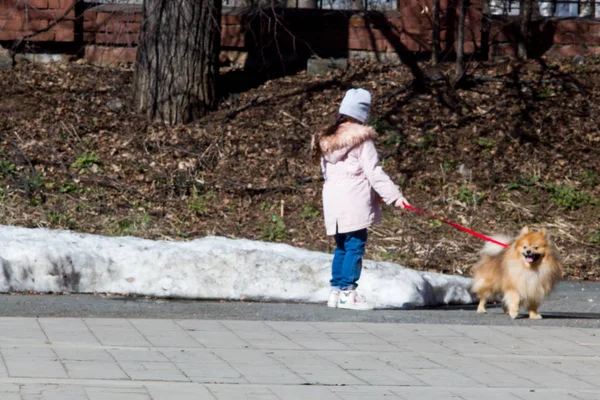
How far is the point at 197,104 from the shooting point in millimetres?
14570

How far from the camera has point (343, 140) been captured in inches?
331

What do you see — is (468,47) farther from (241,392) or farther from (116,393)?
(116,393)

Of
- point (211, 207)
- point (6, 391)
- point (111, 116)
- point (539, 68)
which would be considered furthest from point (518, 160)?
point (6, 391)

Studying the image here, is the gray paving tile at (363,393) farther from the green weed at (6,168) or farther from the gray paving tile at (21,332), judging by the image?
the green weed at (6,168)

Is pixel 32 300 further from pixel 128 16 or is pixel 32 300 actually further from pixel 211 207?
pixel 128 16

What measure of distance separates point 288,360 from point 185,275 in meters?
2.83

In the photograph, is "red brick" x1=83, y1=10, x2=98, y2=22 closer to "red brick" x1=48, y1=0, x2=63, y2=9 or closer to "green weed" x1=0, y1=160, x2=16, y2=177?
"red brick" x1=48, y1=0, x2=63, y2=9

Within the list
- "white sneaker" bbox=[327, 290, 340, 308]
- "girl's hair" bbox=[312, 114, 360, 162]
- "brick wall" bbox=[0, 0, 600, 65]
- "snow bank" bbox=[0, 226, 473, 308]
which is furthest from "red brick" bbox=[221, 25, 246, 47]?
"white sneaker" bbox=[327, 290, 340, 308]

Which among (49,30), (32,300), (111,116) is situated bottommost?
(32,300)

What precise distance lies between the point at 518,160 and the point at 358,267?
5.87 metres

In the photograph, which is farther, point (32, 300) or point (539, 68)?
point (539, 68)

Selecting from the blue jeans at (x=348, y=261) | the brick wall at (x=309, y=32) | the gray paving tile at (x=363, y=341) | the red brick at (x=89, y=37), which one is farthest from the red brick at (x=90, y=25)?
the gray paving tile at (x=363, y=341)

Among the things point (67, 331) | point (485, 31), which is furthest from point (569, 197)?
point (67, 331)

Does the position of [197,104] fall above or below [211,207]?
above
